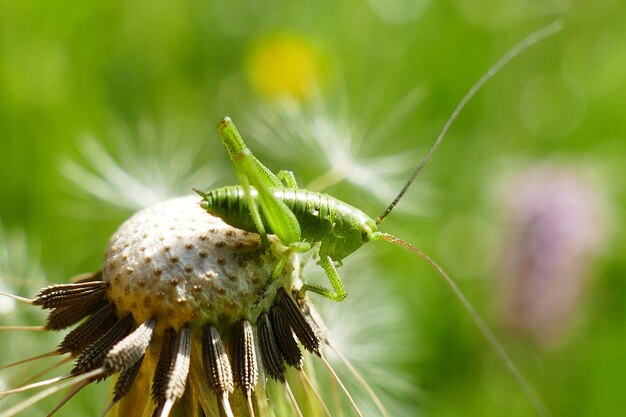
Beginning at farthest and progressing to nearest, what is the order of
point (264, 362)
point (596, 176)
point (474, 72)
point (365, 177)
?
1. point (474, 72)
2. point (596, 176)
3. point (365, 177)
4. point (264, 362)

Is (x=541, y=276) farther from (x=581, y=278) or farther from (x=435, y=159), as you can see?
(x=435, y=159)

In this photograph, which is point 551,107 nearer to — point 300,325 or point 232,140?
point 232,140

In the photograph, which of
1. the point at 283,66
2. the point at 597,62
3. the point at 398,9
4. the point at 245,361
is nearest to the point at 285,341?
the point at 245,361

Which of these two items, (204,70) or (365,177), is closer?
(365,177)

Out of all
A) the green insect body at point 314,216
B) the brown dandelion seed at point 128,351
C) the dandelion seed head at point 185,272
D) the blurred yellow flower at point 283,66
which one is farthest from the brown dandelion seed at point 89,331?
the blurred yellow flower at point 283,66

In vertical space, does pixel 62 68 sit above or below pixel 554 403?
above

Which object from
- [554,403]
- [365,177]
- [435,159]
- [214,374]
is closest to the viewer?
[214,374]

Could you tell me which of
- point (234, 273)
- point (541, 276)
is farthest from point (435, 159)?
point (234, 273)
